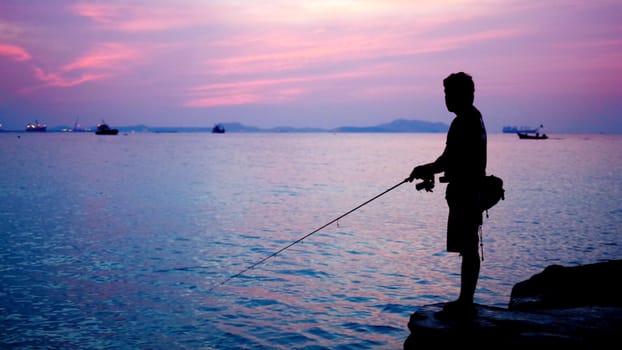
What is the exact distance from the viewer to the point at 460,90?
240 inches

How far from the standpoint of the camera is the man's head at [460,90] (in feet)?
20.0

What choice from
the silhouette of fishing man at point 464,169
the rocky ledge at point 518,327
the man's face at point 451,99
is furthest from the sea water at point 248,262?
the man's face at point 451,99

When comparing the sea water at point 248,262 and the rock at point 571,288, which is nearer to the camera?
the rock at point 571,288

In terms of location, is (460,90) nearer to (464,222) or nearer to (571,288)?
(464,222)

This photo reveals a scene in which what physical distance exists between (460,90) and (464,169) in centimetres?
92

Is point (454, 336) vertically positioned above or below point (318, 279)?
above

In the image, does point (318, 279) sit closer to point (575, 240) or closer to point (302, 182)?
point (575, 240)

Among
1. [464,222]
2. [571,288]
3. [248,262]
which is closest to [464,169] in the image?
[464,222]

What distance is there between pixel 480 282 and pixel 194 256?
7386mm

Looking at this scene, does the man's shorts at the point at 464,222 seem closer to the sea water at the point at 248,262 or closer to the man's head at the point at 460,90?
the man's head at the point at 460,90

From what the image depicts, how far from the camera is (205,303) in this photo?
1028cm

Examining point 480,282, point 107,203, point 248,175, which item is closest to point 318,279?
point 480,282

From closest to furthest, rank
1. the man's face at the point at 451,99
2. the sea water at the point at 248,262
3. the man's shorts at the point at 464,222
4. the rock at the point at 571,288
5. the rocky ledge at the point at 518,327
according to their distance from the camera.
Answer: the rocky ledge at the point at 518,327 → the man's shorts at the point at 464,222 → the man's face at the point at 451,99 → the rock at the point at 571,288 → the sea water at the point at 248,262

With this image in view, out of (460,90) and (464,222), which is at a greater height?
(460,90)
